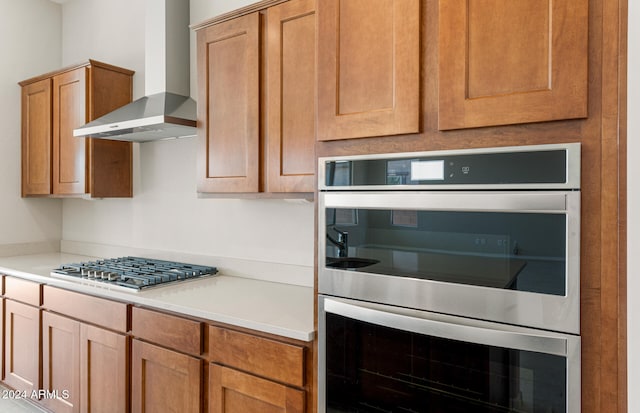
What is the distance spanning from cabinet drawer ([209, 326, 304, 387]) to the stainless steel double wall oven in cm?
14

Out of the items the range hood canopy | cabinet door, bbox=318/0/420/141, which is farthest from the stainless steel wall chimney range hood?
cabinet door, bbox=318/0/420/141

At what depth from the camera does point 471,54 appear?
3.75 feet

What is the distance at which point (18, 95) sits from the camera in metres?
3.57

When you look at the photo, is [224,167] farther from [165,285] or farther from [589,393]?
[589,393]

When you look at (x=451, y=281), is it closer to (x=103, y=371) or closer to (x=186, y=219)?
(x=103, y=371)

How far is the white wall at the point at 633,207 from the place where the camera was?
91 cm

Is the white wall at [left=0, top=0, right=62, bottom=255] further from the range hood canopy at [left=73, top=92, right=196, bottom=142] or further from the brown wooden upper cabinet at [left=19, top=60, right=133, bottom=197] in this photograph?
the range hood canopy at [left=73, top=92, right=196, bottom=142]

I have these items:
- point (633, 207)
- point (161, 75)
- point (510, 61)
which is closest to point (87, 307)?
point (161, 75)

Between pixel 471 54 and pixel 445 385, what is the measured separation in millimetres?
929

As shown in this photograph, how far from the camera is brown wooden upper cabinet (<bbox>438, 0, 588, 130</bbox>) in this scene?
3.30 ft

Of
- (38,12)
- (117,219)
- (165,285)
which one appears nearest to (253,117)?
(165,285)

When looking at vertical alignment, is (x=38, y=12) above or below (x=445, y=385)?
above

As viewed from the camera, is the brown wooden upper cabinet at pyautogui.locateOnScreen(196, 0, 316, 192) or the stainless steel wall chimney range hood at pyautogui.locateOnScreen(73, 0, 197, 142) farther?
the stainless steel wall chimney range hood at pyautogui.locateOnScreen(73, 0, 197, 142)

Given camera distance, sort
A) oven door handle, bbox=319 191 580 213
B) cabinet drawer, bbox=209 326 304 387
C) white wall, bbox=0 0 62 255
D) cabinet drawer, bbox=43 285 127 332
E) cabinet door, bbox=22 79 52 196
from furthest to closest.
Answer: white wall, bbox=0 0 62 255 → cabinet door, bbox=22 79 52 196 → cabinet drawer, bbox=43 285 127 332 → cabinet drawer, bbox=209 326 304 387 → oven door handle, bbox=319 191 580 213
